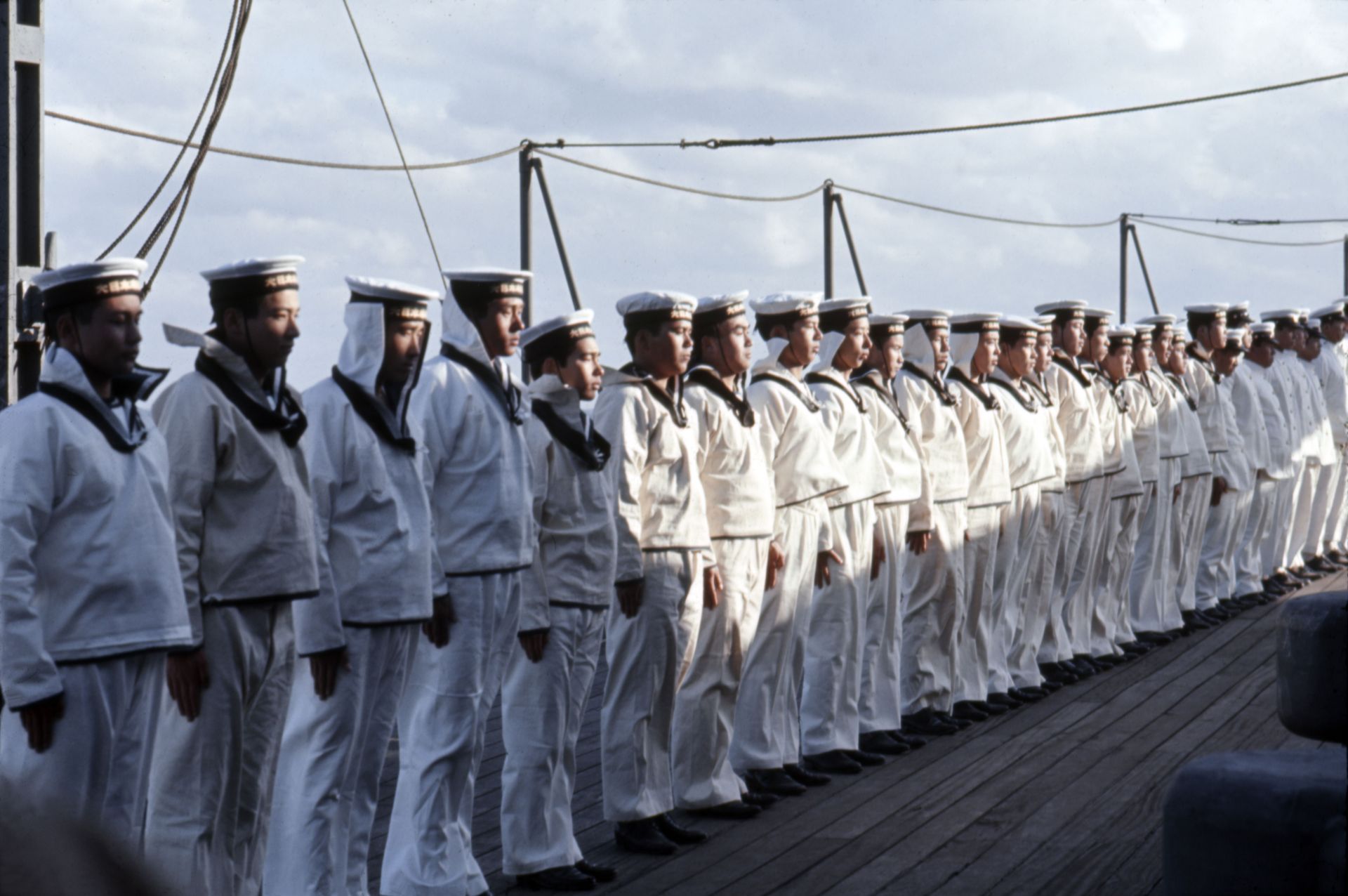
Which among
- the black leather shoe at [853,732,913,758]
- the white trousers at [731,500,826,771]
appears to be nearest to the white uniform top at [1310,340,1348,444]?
the black leather shoe at [853,732,913,758]

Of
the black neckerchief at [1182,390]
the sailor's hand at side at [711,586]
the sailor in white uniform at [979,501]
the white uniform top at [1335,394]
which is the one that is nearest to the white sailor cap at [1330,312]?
the white uniform top at [1335,394]

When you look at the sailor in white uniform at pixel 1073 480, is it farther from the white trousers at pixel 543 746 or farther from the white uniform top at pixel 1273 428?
the white trousers at pixel 543 746

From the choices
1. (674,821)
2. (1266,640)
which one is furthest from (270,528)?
(1266,640)

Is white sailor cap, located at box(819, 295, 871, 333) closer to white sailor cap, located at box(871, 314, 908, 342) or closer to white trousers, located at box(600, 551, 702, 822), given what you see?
white sailor cap, located at box(871, 314, 908, 342)

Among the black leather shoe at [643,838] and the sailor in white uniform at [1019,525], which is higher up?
the sailor in white uniform at [1019,525]

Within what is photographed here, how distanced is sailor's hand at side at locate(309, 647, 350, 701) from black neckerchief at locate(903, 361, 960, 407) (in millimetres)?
4661

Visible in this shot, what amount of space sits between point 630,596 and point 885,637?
7.85ft

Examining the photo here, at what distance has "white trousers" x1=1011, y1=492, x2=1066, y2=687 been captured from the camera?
931 cm

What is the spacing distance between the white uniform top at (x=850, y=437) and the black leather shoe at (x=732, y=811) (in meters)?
1.55

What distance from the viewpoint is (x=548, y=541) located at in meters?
5.42

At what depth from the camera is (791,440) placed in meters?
7.04

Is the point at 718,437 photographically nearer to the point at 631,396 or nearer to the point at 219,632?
the point at 631,396

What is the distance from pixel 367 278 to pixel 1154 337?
8300 millimetres

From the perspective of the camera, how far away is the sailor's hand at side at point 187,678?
13.2ft
